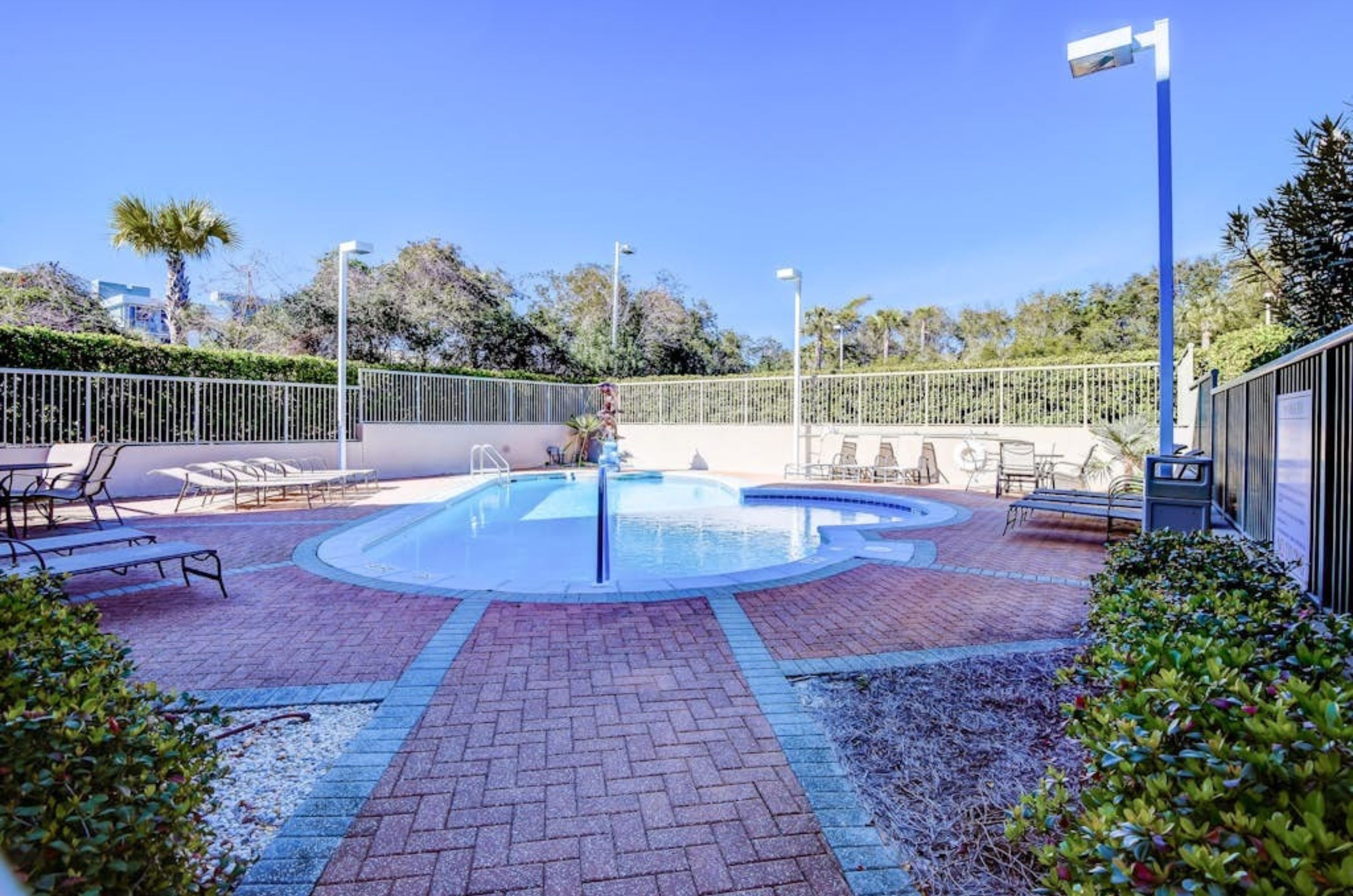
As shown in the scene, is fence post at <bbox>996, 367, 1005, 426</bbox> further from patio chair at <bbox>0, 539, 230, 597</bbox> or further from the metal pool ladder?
patio chair at <bbox>0, 539, 230, 597</bbox>

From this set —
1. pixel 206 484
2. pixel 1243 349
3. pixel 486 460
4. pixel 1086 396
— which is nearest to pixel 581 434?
pixel 486 460

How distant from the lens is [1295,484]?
3.92 meters

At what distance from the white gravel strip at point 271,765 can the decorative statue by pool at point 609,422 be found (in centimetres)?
1557

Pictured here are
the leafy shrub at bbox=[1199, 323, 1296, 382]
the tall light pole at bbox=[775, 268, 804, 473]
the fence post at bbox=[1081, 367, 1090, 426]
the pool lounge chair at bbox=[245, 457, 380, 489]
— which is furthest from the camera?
the tall light pole at bbox=[775, 268, 804, 473]

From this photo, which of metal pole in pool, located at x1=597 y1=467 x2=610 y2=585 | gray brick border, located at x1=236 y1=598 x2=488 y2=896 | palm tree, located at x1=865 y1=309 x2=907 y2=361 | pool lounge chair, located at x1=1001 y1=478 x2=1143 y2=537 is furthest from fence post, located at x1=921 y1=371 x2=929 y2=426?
palm tree, located at x1=865 y1=309 x2=907 y2=361

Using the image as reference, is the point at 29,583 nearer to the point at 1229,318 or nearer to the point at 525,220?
the point at 525,220

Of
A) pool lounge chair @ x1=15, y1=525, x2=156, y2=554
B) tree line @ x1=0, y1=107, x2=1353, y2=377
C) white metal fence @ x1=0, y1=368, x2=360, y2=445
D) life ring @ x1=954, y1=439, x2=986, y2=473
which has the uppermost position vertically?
tree line @ x1=0, y1=107, x2=1353, y2=377

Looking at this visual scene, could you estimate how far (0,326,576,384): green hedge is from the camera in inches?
395

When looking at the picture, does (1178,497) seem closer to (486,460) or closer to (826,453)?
(826,453)

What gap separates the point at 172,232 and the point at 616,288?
15232 mm

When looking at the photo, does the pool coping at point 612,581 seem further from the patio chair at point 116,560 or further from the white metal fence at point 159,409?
the white metal fence at point 159,409

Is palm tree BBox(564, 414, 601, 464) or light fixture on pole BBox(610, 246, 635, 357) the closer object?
palm tree BBox(564, 414, 601, 464)

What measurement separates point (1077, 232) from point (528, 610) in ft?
87.2

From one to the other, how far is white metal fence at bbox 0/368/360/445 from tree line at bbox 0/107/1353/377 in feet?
12.8
